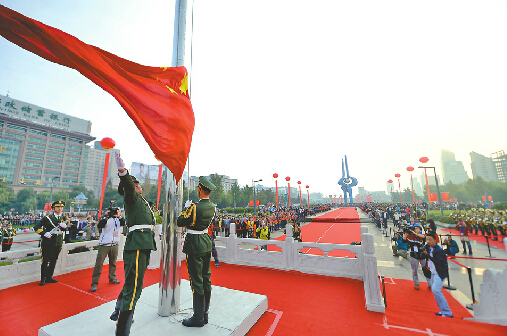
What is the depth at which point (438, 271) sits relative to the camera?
164 inches

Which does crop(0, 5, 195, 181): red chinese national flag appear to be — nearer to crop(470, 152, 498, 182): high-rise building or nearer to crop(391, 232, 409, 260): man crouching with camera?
crop(391, 232, 409, 260): man crouching with camera

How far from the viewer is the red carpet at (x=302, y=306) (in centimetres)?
327

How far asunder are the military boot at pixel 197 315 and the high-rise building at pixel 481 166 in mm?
34672

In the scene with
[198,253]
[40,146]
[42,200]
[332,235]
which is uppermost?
[40,146]

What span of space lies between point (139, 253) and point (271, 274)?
4.22 m

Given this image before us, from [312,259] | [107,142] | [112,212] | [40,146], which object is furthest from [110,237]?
[40,146]

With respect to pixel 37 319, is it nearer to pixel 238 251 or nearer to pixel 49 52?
pixel 49 52

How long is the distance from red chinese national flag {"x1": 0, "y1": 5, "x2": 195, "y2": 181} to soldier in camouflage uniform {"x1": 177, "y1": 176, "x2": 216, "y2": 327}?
0.58m

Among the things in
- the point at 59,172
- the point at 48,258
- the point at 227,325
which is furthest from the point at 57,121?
the point at 227,325

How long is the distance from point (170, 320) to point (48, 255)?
14.1ft

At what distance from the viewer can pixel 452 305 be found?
14.4 feet


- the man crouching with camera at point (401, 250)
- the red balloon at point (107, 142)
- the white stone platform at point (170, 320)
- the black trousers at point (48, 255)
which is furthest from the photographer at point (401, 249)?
the red balloon at point (107, 142)

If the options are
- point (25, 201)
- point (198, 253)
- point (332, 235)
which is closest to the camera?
point (198, 253)

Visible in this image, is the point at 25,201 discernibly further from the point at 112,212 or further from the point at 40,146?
the point at 112,212
